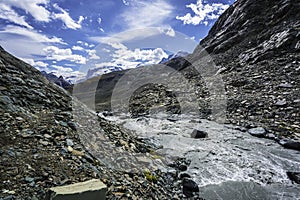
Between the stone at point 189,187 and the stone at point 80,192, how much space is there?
9.67 feet

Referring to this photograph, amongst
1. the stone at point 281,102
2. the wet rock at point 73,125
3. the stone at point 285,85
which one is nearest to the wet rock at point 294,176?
the wet rock at point 73,125

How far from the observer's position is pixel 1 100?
17.6 ft

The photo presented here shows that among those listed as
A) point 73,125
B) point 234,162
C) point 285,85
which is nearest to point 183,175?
point 234,162

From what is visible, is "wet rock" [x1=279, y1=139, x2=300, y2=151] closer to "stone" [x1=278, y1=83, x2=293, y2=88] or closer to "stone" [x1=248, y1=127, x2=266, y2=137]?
"stone" [x1=248, y1=127, x2=266, y2=137]

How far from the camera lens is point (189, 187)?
19.3ft

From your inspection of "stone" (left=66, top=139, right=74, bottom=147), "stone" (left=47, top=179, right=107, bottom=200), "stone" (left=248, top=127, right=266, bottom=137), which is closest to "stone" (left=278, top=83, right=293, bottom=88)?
"stone" (left=248, top=127, right=266, bottom=137)

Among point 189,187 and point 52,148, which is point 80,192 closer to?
Answer: point 52,148

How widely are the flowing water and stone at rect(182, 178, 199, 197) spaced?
22 cm

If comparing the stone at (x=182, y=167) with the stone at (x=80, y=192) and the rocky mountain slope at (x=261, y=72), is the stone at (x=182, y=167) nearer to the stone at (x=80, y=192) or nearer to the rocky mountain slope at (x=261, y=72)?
the stone at (x=80, y=192)

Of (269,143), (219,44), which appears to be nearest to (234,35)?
(219,44)

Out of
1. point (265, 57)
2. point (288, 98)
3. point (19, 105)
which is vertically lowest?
point (19, 105)

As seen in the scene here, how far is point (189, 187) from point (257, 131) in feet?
22.5

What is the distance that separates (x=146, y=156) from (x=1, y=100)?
4.48 metres

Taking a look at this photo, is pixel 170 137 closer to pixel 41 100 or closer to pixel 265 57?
pixel 41 100
